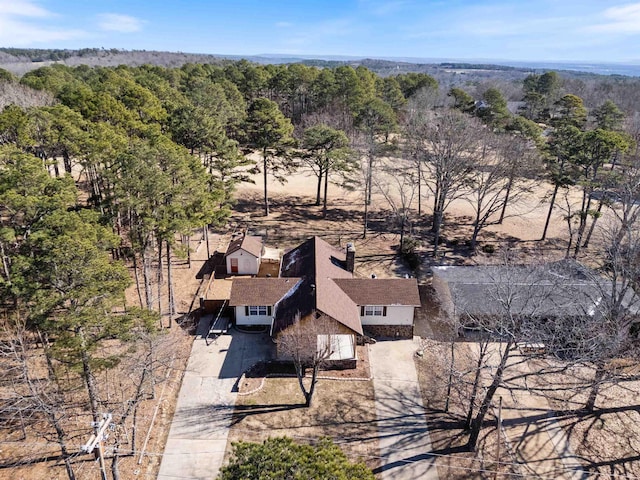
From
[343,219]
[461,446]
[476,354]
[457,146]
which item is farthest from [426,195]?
[461,446]

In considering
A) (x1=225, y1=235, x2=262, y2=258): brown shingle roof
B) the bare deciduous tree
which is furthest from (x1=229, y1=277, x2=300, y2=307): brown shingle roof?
(x1=225, y1=235, x2=262, y2=258): brown shingle roof

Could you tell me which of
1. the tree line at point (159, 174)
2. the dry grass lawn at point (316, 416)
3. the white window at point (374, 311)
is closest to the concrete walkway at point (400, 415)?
the dry grass lawn at point (316, 416)

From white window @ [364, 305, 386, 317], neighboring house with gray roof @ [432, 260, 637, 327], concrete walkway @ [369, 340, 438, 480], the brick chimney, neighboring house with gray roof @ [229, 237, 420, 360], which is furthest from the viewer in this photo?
the brick chimney

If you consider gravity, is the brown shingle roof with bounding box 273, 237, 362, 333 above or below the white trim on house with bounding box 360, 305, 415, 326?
above

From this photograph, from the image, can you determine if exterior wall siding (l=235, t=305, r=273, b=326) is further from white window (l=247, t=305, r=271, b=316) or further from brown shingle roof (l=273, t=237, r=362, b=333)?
brown shingle roof (l=273, t=237, r=362, b=333)

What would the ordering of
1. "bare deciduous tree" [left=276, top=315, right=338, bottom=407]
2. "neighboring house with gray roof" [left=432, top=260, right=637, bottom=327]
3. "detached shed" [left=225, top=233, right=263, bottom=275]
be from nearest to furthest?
1. "bare deciduous tree" [left=276, top=315, right=338, bottom=407]
2. "neighboring house with gray roof" [left=432, top=260, right=637, bottom=327]
3. "detached shed" [left=225, top=233, right=263, bottom=275]

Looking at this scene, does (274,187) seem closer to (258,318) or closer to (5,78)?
(258,318)

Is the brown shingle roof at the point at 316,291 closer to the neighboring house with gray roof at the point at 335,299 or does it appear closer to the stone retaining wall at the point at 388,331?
the neighboring house with gray roof at the point at 335,299

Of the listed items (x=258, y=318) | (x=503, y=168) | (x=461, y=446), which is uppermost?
(x=503, y=168)
